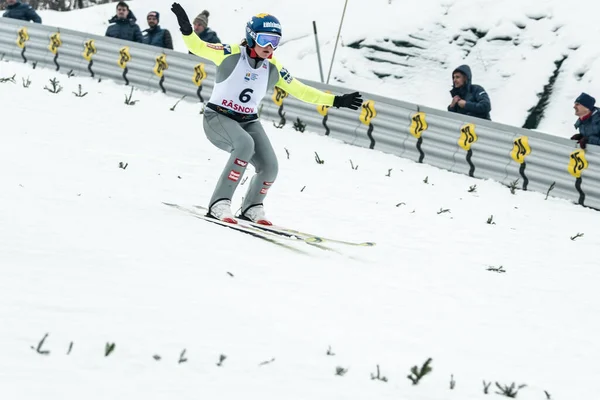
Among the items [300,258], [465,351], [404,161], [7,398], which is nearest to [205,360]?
[7,398]

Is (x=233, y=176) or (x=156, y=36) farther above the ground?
(x=156, y=36)

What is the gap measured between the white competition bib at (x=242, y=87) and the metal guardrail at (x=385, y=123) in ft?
15.4

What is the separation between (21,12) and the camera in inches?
714

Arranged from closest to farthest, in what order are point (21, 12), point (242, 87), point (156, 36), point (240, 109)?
point (242, 87), point (240, 109), point (156, 36), point (21, 12)

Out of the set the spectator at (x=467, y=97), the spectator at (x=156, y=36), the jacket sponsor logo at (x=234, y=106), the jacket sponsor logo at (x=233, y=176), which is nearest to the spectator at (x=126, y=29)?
the spectator at (x=156, y=36)

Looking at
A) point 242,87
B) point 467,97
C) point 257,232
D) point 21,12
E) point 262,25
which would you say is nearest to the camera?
point 257,232

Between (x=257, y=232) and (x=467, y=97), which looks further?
(x=467, y=97)

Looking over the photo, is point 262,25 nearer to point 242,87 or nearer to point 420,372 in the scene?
point 242,87

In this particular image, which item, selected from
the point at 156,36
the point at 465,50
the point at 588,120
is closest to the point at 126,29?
the point at 156,36

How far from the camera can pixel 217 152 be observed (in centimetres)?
1140

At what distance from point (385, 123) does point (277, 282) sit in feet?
23.4

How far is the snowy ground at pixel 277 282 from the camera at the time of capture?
425 cm

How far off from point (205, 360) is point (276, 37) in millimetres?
4061

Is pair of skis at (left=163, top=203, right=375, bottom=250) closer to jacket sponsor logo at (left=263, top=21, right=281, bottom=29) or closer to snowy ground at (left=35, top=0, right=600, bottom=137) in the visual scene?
jacket sponsor logo at (left=263, top=21, right=281, bottom=29)
